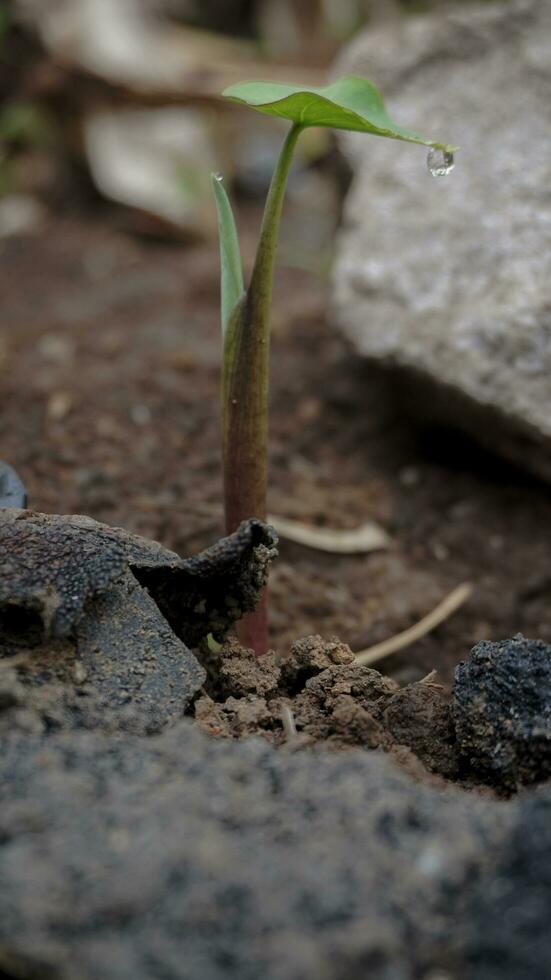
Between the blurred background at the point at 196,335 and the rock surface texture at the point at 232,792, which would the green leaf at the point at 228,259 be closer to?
the rock surface texture at the point at 232,792

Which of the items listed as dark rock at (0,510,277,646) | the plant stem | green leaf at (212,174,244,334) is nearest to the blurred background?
the plant stem

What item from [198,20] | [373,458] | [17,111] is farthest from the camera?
[198,20]

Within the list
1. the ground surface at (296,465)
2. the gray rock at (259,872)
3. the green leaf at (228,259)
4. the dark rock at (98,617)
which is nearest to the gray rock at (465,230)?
the ground surface at (296,465)

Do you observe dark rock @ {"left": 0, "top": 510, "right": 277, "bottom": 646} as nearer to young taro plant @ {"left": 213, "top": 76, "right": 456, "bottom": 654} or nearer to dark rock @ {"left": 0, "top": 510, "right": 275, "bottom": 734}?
dark rock @ {"left": 0, "top": 510, "right": 275, "bottom": 734}

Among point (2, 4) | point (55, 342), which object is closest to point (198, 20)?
point (2, 4)

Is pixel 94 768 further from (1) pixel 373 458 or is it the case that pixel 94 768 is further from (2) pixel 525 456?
(1) pixel 373 458

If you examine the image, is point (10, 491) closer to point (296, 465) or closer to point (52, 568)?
point (52, 568)
